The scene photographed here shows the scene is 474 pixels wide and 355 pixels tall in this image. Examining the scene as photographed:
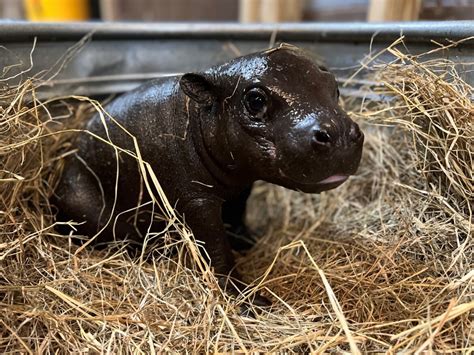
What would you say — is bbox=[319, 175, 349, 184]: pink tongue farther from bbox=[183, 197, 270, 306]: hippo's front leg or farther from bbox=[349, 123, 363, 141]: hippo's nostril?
bbox=[183, 197, 270, 306]: hippo's front leg

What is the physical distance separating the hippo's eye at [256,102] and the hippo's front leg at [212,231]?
1.16 ft

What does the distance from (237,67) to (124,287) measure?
75cm

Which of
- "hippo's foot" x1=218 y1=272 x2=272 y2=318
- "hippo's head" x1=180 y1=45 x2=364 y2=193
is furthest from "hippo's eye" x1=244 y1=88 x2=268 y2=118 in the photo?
"hippo's foot" x1=218 y1=272 x2=272 y2=318

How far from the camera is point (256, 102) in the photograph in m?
1.48

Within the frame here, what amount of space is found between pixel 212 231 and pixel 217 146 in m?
0.29

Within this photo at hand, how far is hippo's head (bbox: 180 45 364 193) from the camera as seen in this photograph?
1.39 metres

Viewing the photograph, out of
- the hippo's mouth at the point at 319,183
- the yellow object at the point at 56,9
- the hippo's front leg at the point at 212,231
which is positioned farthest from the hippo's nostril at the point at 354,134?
the yellow object at the point at 56,9

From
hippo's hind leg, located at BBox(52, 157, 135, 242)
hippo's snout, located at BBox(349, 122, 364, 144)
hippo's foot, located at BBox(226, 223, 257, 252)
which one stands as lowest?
hippo's foot, located at BBox(226, 223, 257, 252)

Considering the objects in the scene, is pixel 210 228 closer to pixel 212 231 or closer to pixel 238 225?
pixel 212 231

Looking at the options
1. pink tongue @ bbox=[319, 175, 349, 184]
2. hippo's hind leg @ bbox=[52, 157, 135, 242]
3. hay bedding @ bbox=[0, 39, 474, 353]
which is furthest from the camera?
hippo's hind leg @ bbox=[52, 157, 135, 242]

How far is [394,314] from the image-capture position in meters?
1.42

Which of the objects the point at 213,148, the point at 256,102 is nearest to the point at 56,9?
the point at 213,148

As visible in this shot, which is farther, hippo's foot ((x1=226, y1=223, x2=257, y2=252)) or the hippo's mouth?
hippo's foot ((x1=226, y1=223, x2=257, y2=252))

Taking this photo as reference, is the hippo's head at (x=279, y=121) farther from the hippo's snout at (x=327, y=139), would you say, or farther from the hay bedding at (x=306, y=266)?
the hay bedding at (x=306, y=266)
